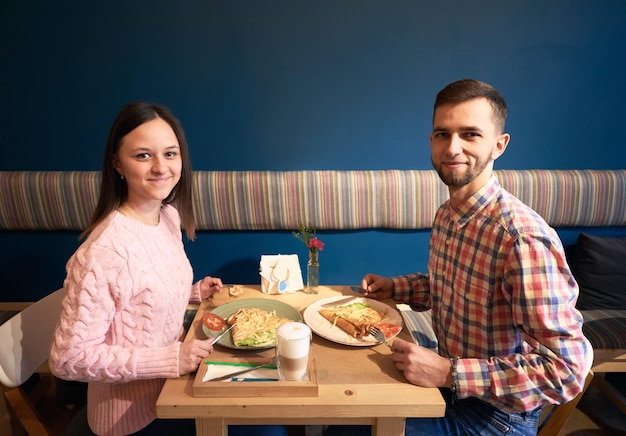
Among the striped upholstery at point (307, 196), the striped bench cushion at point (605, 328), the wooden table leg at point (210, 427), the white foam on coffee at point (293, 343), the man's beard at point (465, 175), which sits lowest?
the striped bench cushion at point (605, 328)

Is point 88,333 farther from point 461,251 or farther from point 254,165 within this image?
point 254,165

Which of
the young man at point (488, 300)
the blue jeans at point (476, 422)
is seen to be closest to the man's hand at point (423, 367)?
the young man at point (488, 300)

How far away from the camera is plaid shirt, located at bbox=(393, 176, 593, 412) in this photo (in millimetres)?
1097

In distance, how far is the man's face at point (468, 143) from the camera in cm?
131

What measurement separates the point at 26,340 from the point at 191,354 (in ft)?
2.26

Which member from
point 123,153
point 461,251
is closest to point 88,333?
point 123,153

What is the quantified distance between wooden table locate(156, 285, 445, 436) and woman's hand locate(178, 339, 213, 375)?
3 cm

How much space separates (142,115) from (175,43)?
136 cm

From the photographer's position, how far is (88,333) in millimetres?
1119

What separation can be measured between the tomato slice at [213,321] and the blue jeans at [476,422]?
67cm

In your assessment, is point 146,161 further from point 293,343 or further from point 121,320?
point 293,343

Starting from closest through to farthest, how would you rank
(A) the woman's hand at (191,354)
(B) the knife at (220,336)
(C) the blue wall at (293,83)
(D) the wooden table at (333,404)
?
(D) the wooden table at (333,404), (A) the woman's hand at (191,354), (B) the knife at (220,336), (C) the blue wall at (293,83)

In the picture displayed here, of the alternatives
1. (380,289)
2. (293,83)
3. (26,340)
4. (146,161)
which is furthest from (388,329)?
(293,83)

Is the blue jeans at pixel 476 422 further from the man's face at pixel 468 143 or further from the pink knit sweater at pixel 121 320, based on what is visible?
the pink knit sweater at pixel 121 320
